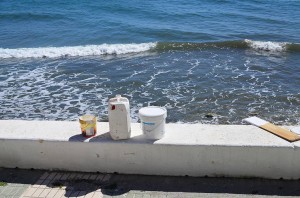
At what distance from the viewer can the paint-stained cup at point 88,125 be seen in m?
5.03

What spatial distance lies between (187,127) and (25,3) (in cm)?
2591

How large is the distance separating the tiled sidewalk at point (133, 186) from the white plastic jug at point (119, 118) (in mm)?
615

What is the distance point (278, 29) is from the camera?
20.0 metres

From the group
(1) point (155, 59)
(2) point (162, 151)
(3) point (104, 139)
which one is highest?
(3) point (104, 139)

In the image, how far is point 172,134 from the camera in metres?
5.11

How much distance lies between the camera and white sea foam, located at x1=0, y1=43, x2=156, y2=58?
1625 cm

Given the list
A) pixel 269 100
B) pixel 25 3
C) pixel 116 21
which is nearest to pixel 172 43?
pixel 116 21

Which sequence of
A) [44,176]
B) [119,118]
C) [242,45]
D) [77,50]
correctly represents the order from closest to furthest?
1. [119,118]
2. [44,176]
3. [77,50]
4. [242,45]

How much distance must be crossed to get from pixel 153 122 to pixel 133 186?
866mm

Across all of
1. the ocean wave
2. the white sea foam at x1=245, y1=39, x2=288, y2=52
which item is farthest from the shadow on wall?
the white sea foam at x1=245, y1=39, x2=288, y2=52

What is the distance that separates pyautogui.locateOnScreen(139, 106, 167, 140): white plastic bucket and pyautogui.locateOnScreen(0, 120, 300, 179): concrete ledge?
9 centimetres

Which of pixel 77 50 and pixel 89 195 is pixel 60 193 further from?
pixel 77 50

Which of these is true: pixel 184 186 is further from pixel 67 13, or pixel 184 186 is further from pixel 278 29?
pixel 67 13

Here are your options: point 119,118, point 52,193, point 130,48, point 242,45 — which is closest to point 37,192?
point 52,193
